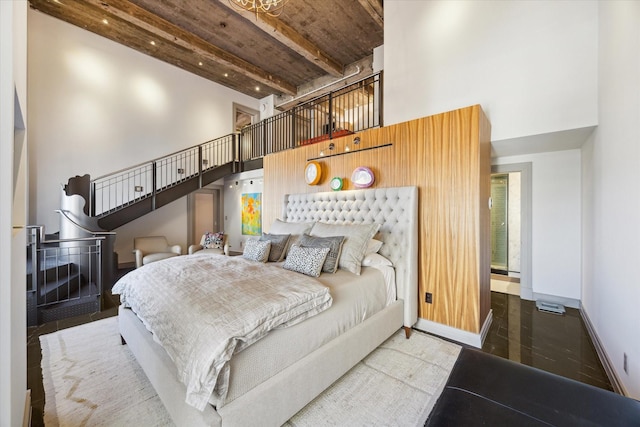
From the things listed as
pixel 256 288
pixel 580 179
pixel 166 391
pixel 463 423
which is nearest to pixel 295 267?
pixel 256 288

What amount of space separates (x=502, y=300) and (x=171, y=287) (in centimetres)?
464

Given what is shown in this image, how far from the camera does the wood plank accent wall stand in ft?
8.75

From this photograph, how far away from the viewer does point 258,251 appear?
120 inches

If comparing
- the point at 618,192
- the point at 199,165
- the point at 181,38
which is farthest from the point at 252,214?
the point at 618,192

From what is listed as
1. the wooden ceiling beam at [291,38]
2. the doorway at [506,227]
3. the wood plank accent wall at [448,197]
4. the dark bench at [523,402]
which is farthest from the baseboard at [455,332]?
the wooden ceiling beam at [291,38]

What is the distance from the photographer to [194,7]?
479cm

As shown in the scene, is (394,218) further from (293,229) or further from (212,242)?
(212,242)

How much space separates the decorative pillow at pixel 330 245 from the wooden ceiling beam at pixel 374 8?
4464 mm

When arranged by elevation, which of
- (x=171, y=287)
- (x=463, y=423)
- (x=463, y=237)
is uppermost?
(x=463, y=237)

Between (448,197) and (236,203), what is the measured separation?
253 inches

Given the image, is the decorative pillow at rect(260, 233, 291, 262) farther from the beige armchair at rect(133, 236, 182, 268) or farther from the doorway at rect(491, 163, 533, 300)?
the doorway at rect(491, 163, 533, 300)

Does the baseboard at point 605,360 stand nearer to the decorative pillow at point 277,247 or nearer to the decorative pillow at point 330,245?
the decorative pillow at point 330,245

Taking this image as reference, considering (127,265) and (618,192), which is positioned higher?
(618,192)

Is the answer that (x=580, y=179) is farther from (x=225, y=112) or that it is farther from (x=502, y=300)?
(x=225, y=112)
